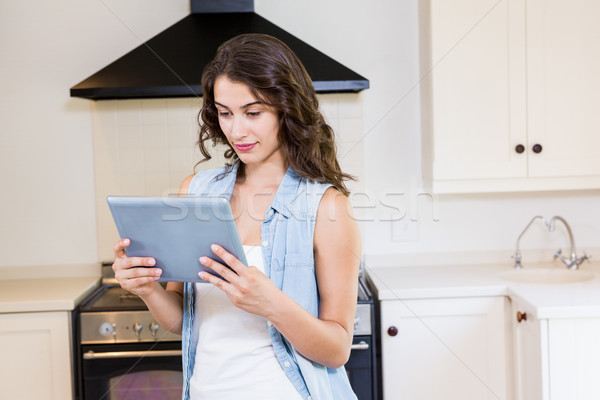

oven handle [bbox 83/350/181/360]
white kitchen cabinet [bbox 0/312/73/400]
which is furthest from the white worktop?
oven handle [bbox 83/350/181/360]

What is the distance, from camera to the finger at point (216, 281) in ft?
3.12

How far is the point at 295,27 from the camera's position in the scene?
7.86 feet

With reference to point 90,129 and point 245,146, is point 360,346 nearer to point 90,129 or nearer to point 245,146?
point 245,146

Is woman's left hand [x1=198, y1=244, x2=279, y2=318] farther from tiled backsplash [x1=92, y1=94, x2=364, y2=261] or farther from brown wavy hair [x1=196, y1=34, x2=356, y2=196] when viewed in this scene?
tiled backsplash [x1=92, y1=94, x2=364, y2=261]

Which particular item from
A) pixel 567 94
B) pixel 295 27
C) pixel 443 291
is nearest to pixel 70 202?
pixel 295 27

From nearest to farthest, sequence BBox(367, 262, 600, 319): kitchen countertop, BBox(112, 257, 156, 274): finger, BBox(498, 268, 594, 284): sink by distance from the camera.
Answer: BBox(112, 257, 156, 274): finger
BBox(367, 262, 600, 319): kitchen countertop
BBox(498, 268, 594, 284): sink

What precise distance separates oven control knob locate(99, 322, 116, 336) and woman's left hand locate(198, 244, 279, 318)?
3.77 feet

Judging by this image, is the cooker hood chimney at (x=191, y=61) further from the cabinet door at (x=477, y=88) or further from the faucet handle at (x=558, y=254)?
the faucet handle at (x=558, y=254)

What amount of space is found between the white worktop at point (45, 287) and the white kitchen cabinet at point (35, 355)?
0.03 metres

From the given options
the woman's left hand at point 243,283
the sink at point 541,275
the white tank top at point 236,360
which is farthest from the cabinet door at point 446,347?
the woman's left hand at point 243,283

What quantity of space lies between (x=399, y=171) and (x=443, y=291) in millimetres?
603

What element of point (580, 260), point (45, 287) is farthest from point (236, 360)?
point (580, 260)

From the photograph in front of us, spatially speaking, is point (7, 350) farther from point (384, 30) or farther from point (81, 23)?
point (384, 30)

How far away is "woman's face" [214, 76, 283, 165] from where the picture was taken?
1045 millimetres
